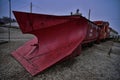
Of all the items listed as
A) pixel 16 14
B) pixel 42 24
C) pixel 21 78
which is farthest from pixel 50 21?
pixel 21 78

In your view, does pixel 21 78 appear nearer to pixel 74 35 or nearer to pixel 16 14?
pixel 16 14

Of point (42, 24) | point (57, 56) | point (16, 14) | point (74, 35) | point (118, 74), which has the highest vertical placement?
point (16, 14)

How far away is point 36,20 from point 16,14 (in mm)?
406

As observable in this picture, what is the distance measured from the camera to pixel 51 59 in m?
2.07

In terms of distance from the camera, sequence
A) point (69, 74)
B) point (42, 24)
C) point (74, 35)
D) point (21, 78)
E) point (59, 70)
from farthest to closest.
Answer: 1. point (74, 35)
2. point (42, 24)
3. point (59, 70)
4. point (69, 74)
5. point (21, 78)

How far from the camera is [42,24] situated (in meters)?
2.31

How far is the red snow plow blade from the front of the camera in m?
2.07

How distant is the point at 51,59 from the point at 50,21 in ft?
2.82

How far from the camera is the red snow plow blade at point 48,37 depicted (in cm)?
207

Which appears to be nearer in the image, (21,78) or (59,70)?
(21,78)

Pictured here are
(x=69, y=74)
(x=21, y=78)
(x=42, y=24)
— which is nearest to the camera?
(x=21, y=78)

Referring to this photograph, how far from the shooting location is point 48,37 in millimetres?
2477

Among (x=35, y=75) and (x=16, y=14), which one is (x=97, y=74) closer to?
(x=35, y=75)

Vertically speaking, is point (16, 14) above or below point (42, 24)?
above
